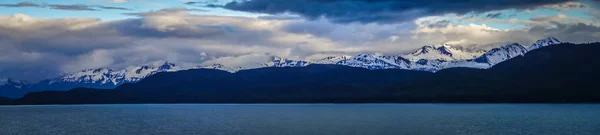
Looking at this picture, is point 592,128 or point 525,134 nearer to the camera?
point 525,134

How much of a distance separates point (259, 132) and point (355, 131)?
1450cm

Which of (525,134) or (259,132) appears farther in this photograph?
(259,132)

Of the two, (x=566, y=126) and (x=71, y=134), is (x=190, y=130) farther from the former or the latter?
(x=566, y=126)

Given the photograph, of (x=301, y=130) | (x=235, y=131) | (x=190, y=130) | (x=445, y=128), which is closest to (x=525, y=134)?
(x=445, y=128)

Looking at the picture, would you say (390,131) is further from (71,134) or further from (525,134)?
(71,134)

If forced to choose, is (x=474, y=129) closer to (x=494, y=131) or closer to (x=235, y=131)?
(x=494, y=131)

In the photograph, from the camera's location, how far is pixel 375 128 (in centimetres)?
10581

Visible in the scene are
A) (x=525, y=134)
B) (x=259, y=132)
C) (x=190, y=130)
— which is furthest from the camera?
(x=190, y=130)

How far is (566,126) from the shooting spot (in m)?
109

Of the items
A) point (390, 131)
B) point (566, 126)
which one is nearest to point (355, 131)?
point (390, 131)

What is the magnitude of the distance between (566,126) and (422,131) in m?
28.0

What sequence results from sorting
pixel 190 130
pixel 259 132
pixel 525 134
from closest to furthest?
pixel 525 134, pixel 259 132, pixel 190 130

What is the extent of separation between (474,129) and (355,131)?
18.8 m

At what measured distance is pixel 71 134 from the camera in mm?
99375
